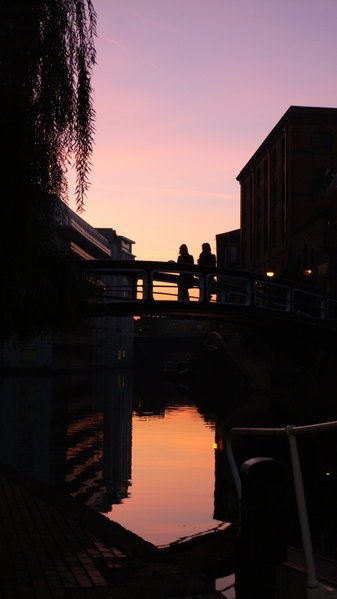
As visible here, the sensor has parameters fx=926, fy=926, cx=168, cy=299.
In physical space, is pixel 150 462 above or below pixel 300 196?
below

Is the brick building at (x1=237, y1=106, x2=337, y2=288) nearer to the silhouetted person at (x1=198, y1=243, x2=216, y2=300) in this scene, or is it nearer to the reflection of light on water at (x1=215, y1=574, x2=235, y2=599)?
the silhouetted person at (x1=198, y1=243, x2=216, y2=300)

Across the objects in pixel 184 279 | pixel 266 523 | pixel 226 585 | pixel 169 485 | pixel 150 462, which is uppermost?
pixel 184 279

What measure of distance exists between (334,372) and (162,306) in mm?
14748

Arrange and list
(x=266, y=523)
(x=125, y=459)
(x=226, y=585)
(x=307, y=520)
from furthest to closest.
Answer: (x=125, y=459) < (x=226, y=585) < (x=266, y=523) < (x=307, y=520)

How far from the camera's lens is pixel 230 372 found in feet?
195

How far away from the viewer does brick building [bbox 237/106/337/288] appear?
5522 centimetres

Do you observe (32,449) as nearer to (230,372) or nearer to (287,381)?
(287,381)

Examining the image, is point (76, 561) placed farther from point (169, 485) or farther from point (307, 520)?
point (169, 485)

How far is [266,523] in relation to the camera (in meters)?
5.98

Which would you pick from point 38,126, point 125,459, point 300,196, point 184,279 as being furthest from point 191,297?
point 300,196

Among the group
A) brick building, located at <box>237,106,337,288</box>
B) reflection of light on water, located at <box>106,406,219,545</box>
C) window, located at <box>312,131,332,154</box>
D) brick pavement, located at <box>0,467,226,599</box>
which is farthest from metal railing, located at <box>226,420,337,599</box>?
window, located at <box>312,131,332,154</box>

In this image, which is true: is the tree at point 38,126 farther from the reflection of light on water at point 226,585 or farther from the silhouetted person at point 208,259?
the silhouetted person at point 208,259

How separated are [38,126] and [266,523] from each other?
20.3ft

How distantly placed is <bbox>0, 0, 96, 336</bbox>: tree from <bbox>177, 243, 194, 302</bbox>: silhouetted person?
59.2ft
